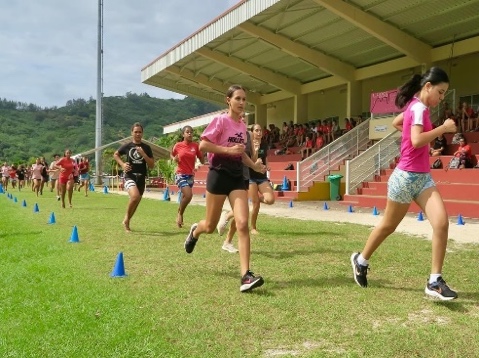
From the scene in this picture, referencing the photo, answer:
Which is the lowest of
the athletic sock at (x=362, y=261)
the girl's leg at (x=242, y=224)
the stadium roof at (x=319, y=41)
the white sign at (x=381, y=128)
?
the athletic sock at (x=362, y=261)

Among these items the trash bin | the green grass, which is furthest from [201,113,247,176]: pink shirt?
the trash bin

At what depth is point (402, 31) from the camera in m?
21.8

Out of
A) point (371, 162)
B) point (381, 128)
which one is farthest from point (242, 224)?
point (381, 128)

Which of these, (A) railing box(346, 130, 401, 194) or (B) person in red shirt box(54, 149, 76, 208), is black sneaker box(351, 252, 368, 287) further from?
(A) railing box(346, 130, 401, 194)

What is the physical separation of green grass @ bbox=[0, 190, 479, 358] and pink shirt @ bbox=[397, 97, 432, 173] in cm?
113

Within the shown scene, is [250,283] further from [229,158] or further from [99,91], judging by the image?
[99,91]

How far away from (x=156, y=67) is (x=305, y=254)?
26198 millimetres

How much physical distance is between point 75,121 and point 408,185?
11240cm

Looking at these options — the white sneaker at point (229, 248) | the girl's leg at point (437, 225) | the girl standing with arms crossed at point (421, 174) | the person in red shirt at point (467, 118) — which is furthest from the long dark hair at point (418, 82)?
the person in red shirt at point (467, 118)

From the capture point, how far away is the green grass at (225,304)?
3.28 meters

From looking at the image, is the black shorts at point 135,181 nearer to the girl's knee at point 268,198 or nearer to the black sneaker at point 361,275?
the girl's knee at point 268,198

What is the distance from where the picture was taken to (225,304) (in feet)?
14.0

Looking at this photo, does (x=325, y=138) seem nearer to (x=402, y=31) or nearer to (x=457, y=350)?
(x=402, y=31)

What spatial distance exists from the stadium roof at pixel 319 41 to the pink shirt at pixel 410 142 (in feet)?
49.8
